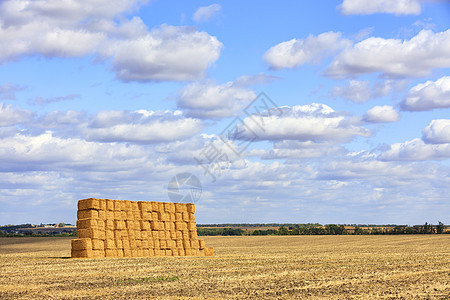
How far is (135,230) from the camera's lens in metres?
33.2

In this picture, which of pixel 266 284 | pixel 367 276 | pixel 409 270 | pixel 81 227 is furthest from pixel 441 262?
pixel 81 227

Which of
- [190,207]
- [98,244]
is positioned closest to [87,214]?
[98,244]

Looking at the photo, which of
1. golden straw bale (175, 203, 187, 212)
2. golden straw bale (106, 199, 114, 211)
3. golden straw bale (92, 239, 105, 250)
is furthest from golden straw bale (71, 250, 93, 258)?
golden straw bale (175, 203, 187, 212)

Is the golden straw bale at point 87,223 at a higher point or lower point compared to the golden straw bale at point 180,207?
lower

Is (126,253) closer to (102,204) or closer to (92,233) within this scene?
(92,233)

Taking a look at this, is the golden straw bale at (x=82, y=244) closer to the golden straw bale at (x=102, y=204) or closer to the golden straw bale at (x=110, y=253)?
the golden straw bale at (x=110, y=253)

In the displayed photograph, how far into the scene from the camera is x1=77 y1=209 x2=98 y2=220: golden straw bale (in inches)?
1228

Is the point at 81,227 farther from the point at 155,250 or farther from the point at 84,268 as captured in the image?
the point at 84,268

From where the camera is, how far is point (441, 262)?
25.8 metres

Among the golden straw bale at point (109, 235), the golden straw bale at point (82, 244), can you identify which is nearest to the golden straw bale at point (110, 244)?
the golden straw bale at point (109, 235)

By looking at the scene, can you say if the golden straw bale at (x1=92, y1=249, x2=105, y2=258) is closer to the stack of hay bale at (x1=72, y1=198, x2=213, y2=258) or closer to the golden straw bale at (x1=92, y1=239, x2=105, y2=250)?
the stack of hay bale at (x1=72, y1=198, x2=213, y2=258)

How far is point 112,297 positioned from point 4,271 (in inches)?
406

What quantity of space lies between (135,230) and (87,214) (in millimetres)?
3163

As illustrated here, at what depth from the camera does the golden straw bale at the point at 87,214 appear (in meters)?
31.2
